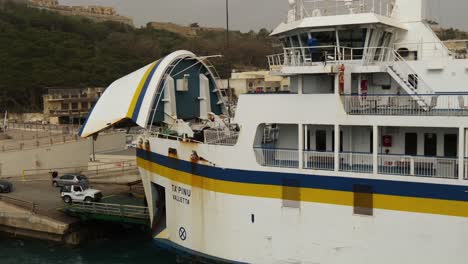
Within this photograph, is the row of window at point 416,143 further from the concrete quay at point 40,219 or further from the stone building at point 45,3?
the stone building at point 45,3

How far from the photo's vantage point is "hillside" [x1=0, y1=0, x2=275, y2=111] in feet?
243

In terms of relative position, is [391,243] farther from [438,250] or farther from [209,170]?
[209,170]

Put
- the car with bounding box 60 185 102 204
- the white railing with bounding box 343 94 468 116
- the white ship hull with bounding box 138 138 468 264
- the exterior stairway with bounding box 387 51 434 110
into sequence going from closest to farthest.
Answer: the white ship hull with bounding box 138 138 468 264
the white railing with bounding box 343 94 468 116
the exterior stairway with bounding box 387 51 434 110
the car with bounding box 60 185 102 204

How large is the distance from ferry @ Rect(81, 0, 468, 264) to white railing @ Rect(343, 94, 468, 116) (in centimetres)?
5

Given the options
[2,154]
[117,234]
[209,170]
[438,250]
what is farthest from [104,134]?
[438,250]

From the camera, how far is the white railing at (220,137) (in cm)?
1612

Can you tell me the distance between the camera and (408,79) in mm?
14961

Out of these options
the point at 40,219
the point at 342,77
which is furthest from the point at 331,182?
the point at 40,219

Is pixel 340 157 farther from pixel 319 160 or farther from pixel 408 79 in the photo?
pixel 408 79

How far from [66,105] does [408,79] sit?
5978cm

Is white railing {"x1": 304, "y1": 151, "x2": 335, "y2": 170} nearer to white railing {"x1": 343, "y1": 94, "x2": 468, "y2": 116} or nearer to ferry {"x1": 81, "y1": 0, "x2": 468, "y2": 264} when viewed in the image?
ferry {"x1": 81, "y1": 0, "x2": 468, "y2": 264}

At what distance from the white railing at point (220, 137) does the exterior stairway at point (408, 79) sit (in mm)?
5399

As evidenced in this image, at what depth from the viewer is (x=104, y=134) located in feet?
123

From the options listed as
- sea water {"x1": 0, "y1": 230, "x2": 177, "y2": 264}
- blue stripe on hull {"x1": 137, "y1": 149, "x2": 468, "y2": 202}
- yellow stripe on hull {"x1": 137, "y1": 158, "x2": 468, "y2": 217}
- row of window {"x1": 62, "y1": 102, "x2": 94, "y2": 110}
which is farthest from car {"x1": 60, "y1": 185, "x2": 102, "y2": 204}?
row of window {"x1": 62, "y1": 102, "x2": 94, "y2": 110}
